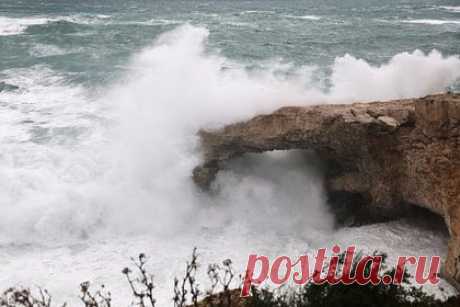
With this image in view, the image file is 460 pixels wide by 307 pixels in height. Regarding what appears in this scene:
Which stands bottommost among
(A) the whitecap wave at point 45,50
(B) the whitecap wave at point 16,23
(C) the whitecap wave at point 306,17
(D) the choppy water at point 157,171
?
(D) the choppy water at point 157,171

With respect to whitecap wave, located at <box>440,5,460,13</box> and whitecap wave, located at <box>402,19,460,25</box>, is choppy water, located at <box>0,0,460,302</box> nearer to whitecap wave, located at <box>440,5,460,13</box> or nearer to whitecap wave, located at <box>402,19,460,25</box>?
whitecap wave, located at <box>402,19,460,25</box>

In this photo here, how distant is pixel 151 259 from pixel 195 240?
1.16 meters

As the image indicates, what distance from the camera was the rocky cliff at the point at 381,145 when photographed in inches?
341

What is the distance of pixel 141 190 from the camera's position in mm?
11859

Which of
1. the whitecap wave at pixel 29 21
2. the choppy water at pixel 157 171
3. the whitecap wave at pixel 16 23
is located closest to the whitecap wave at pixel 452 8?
the choppy water at pixel 157 171

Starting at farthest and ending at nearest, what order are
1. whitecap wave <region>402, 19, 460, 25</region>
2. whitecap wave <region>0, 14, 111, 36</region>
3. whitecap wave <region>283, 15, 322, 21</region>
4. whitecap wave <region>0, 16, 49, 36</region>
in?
whitecap wave <region>283, 15, 322, 21</region>
whitecap wave <region>402, 19, 460, 25</region>
whitecap wave <region>0, 14, 111, 36</region>
whitecap wave <region>0, 16, 49, 36</region>

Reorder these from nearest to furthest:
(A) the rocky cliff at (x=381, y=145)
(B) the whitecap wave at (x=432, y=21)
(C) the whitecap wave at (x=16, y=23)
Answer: (A) the rocky cliff at (x=381, y=145), (C) the whitecap wave at (x=16, y=23), (B) the whitecap wave at (x=432, y=21)

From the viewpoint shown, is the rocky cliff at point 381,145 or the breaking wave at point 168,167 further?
the breaking wave at point 168,167

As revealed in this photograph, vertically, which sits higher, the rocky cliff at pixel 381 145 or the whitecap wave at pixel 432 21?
the whitecap wave at pixel 432 21

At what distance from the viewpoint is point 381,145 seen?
9789mm

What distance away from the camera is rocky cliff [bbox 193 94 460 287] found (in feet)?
28.4

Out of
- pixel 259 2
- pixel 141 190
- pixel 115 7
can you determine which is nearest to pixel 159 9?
pixel 115 7

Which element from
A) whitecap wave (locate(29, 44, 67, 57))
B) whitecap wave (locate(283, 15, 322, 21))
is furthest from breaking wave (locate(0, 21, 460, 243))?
whitecap wave (locate(283, 15, 322, 21))

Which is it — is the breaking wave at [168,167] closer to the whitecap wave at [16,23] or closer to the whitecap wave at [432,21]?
the whitecap wave at [16,23]
